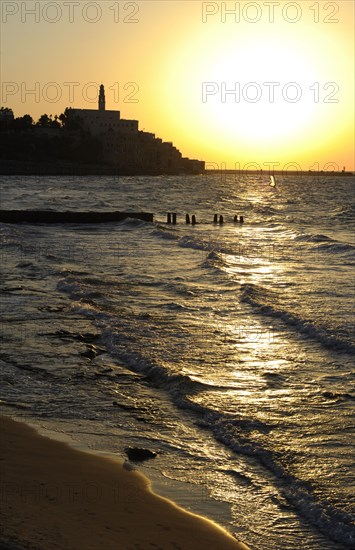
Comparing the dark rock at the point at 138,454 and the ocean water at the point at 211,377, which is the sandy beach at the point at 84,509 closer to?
the dark rock at the point at 138,454

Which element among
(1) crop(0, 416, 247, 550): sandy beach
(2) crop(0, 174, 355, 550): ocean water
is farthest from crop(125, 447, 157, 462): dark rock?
(1) crop(0, 416, 247, 550): sandy beach

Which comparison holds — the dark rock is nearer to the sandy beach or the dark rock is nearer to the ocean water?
the ocean water

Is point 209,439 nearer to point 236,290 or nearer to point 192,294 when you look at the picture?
point 192,294

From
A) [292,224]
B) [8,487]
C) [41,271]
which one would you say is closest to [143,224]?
[292,224]

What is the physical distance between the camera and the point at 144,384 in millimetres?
12125

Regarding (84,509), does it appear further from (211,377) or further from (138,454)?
(211,377)

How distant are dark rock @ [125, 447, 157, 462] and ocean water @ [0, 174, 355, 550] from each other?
0.15m

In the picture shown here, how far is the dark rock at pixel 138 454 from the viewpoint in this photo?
29.4 ft

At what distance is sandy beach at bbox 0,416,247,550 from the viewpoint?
6582 millimetres

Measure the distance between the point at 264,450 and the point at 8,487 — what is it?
302 centimetres

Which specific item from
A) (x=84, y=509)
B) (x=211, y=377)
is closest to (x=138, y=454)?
(x=84, y=509)

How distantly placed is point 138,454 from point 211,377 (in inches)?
141

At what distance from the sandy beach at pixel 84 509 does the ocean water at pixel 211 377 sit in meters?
0.43

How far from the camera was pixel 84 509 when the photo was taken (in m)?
7.31
